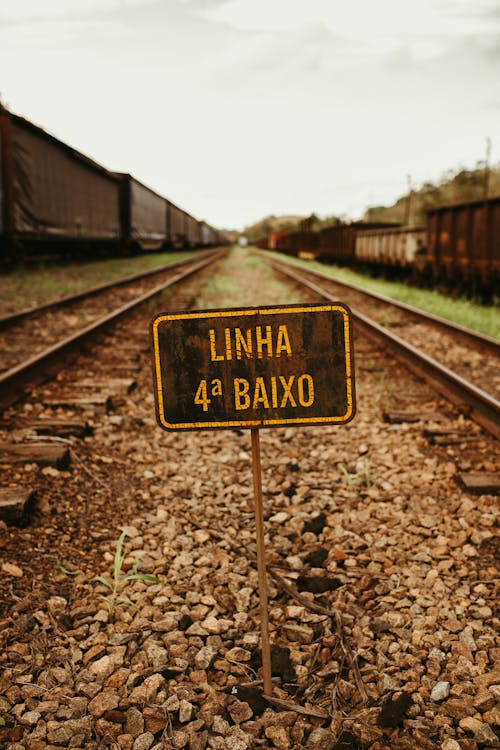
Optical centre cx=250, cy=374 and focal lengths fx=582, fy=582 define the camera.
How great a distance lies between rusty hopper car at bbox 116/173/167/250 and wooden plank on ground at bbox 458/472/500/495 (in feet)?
78.2

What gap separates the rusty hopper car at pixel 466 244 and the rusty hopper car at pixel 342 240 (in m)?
9.21

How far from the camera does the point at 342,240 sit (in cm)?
2534

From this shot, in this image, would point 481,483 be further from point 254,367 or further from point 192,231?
point 192,231

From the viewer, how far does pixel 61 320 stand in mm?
8453

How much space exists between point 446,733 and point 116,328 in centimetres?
684

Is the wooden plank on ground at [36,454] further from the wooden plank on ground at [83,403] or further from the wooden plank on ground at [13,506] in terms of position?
the wooden plank on ground at [83,403]

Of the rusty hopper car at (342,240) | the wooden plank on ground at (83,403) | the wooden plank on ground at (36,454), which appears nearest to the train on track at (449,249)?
the rusty hopper car at (342,240)

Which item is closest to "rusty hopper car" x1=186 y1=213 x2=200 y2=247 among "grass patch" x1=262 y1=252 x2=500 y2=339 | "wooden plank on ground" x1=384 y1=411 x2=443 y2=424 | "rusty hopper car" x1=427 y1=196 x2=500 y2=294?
"rusty hopper car" x1=427 y1=196 x2=500 y2=294

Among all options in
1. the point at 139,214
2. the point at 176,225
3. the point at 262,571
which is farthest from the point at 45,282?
the point at 176,225

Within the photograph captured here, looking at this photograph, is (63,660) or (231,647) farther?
(231,647)

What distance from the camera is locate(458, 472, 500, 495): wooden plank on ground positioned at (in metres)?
3.33

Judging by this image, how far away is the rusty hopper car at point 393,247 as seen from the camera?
15.1 metres

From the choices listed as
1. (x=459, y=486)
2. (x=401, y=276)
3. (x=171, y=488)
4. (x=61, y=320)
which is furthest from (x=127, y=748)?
(x=401, y=276)

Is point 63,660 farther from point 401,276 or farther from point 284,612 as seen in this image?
point 401,276
